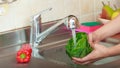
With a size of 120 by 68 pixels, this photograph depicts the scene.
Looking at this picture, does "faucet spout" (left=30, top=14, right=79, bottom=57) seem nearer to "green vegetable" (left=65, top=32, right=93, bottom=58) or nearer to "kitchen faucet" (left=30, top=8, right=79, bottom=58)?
"kitchen faucet" (left=30, top=8, right=79, bottom=58)

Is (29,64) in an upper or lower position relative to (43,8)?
lower

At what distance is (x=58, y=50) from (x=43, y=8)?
192 millimetres

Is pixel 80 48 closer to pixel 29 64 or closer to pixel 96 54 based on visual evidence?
pixel 96 54

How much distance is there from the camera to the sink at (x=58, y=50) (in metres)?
1.18

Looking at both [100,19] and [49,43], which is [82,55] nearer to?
[49,43]

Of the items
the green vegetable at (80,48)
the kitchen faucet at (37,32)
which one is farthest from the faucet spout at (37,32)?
the green vegetable at (80,48)

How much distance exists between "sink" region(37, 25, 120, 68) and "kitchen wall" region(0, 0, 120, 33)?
0.08 metres

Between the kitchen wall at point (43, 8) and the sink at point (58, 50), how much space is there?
0.08m

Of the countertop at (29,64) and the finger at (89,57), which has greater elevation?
the finger at (89,57)

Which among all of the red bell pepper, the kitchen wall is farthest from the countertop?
the kitchen wall

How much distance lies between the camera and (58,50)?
1306mm

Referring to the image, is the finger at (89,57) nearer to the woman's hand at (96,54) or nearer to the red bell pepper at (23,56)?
the woman's hand at (96,54)

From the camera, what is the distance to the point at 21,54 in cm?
114

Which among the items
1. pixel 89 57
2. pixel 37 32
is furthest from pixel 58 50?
pixel 89 57
